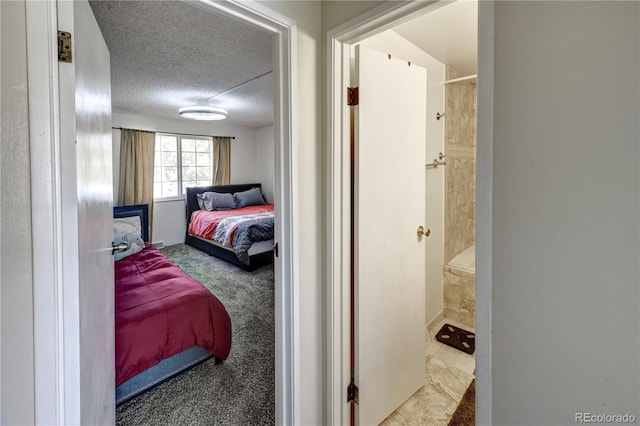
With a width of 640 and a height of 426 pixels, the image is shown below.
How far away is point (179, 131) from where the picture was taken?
5.34m

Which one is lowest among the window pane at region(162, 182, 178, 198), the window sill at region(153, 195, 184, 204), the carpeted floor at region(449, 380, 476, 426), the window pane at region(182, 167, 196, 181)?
the carpeted floor at region(449, 380, 476, 426)

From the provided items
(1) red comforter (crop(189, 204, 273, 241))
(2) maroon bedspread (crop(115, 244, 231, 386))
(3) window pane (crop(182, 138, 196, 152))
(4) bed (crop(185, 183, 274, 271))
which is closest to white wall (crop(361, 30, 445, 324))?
(2) maroon bedspread (crop(115, 244, 231, 386))

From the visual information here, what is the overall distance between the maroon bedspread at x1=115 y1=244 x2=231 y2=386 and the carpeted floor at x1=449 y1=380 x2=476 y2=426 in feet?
5.01

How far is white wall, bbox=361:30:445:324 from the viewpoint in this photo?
7.66 ft

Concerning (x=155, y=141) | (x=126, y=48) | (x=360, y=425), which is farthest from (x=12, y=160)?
(x=155, y=141)

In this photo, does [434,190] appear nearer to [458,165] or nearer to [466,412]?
[458,165]

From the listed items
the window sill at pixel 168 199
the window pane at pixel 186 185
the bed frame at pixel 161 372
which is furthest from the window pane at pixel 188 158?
the bed frame at pixel 161 372

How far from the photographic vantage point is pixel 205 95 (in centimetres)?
363

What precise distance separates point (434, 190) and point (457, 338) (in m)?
1.26

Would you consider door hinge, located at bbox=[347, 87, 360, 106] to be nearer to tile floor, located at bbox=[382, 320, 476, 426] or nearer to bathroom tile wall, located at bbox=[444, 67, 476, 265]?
bathroom tile wall, located at bbox=[444, 67, 476, 265]

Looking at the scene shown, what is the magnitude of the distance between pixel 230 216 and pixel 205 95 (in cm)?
191

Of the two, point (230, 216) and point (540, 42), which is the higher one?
point (540, 42)

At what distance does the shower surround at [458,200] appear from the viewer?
257 centimetres

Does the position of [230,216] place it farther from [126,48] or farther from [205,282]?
[126,48]
